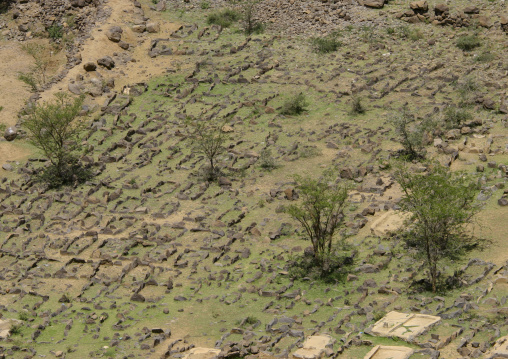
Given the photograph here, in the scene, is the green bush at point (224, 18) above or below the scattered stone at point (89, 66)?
Answer: above

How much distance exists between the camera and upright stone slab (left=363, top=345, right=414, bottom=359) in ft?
53.9

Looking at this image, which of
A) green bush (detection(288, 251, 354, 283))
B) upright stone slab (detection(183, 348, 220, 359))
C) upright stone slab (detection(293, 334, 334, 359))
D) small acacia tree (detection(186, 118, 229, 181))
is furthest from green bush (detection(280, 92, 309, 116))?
upright stone slab (detection(183, 348, 220, 359))

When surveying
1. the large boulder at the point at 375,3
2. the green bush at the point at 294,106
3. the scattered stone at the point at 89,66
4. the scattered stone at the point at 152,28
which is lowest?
the green bush at the point at 294,106

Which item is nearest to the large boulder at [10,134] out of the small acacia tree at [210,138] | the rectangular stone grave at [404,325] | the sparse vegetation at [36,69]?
the sparse vegetation at [36,69]

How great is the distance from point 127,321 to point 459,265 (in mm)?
8240

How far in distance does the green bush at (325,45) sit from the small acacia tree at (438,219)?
13418 millimetres

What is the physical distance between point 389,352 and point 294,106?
15373 millimetres

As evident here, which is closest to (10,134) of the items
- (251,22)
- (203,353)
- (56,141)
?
(56,141)

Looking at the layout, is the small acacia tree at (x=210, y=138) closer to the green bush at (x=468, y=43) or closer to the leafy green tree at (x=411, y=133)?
the leafy green tree at (x=411, y=133)

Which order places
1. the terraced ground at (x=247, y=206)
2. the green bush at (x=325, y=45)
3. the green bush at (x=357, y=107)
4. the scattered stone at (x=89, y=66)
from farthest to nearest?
the green bush at (x=325, y=45) < the scattered stone at (x=89, y=66) < the green bush at (x=357, y=107) < the terraced ground at (x=247, y=206)

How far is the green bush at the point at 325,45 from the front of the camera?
35.1 meters

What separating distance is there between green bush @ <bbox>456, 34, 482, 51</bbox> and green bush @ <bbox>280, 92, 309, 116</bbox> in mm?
7669

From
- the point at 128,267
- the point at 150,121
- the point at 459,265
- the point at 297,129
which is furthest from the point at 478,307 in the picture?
the point at 150,121

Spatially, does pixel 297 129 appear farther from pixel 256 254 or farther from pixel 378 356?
pixel 378 356
